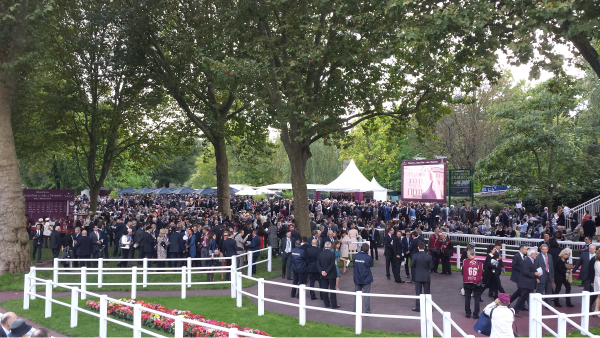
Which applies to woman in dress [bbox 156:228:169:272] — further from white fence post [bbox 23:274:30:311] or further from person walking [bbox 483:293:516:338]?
person walking [bbox 483:293:516:338]

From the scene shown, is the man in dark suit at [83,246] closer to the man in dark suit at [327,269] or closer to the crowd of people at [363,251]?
the crowd of people at [363,251]

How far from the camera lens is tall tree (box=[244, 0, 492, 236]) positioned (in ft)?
49.5

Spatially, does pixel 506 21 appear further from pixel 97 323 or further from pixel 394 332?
pixel 97 323

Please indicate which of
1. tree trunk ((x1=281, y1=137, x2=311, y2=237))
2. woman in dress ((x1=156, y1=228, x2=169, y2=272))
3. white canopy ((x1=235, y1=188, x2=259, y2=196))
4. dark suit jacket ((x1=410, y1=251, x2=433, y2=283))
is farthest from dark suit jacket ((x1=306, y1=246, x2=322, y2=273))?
white canopy ((x1=235, y1=188, x2=259, y2=196))

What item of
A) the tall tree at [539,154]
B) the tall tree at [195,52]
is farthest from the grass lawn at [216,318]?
the tall tree at [539,154]

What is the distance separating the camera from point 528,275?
10.0 meters

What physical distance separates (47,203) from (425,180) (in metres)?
21.9

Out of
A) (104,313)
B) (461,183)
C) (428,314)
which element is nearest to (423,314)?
(428,314)

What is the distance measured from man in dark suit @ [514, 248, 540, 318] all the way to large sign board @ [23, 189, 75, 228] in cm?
2374

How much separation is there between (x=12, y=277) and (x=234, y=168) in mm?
53565

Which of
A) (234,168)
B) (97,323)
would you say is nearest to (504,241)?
(97,323)

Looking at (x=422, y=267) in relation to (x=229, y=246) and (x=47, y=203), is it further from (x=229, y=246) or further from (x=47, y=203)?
(x=47, y=203)

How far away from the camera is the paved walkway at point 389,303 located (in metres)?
9.87

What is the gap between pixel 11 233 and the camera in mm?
15414
